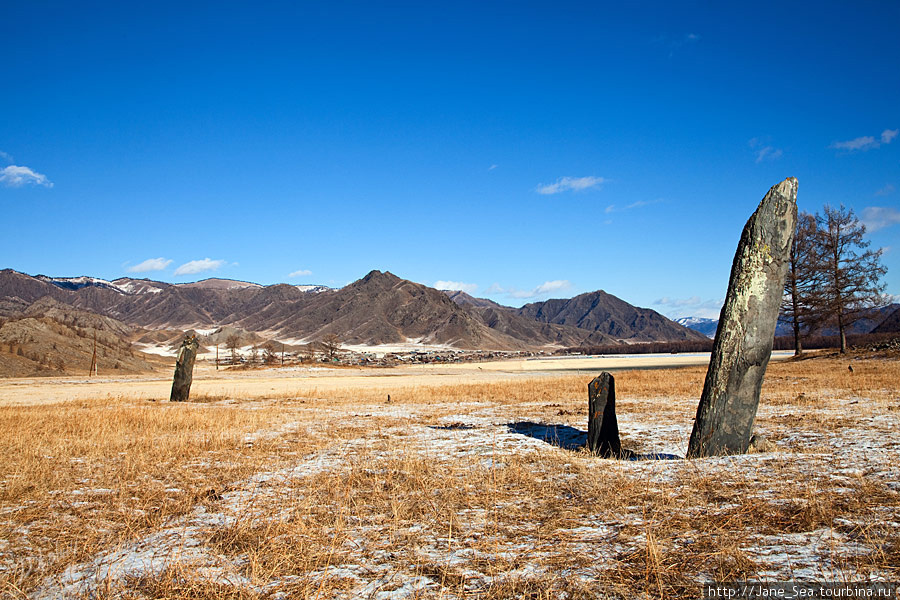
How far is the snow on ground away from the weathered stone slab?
1.73 feet

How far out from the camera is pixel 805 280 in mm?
41000

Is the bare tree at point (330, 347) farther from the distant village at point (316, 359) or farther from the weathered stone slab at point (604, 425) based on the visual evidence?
the weathered stone slab at point (604, 425)

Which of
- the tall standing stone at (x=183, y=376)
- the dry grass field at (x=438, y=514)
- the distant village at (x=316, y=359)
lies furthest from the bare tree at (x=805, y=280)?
the distant village at (x=316, y=359)

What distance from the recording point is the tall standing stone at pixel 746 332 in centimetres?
891

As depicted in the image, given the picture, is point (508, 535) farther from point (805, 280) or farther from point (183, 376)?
point (805, 280)

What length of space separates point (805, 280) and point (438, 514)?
44485 millimetres

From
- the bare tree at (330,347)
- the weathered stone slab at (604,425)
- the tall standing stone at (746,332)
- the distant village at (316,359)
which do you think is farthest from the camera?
the bare tree at (330,347)

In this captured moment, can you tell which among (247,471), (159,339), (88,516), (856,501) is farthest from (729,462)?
(159,339)

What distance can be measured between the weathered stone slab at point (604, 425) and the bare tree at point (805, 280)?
37340 millimetres

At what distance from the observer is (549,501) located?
21.0 feet

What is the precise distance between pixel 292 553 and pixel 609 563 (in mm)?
2719

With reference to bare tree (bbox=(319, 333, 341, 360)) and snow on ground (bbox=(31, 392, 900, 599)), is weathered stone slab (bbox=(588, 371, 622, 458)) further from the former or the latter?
bare tree (bbox=(319, 333, 341, 360))

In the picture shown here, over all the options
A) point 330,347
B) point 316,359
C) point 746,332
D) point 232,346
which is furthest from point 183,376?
point 232,346

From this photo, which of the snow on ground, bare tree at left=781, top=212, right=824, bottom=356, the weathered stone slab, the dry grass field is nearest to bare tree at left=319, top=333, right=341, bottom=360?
bare tree at left=781, top=212, right=824, bottom=356
